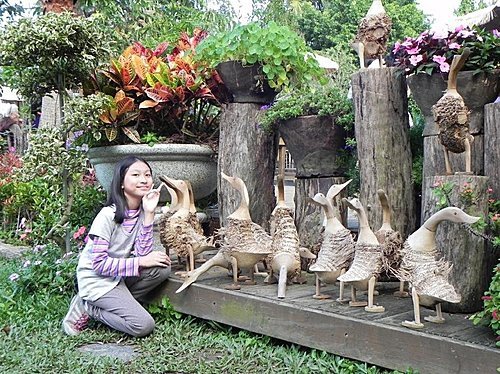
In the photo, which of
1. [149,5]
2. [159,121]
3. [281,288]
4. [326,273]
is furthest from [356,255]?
[149,5]

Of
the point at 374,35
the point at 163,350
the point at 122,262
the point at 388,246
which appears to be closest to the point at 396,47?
the point at 374,35

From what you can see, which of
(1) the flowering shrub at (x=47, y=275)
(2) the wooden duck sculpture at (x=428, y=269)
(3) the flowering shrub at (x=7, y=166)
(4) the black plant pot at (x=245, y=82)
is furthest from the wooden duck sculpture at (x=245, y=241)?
(3) the flowering shrub at (x=7, y=166)

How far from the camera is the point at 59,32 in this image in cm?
415

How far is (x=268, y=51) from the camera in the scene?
13.5 ft

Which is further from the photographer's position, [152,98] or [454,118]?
[152,98]

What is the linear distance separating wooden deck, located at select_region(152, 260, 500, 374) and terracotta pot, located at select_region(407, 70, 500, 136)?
1.04 meters

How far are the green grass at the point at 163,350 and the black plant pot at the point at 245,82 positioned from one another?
1.66 meters

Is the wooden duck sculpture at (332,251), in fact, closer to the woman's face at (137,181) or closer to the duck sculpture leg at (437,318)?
the duck sculpture leg at (437,318)

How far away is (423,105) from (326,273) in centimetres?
115

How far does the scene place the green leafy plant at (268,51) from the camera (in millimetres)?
4113

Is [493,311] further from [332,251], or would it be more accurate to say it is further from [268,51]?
[268,51]

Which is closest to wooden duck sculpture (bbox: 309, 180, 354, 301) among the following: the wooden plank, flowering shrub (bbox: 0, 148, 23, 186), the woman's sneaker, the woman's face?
the wooden plank

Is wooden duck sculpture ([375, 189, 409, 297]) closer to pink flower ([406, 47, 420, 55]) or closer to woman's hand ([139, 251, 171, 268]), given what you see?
pink flower ([406, 47, 420, 55])

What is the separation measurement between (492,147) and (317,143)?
1.23 meters
